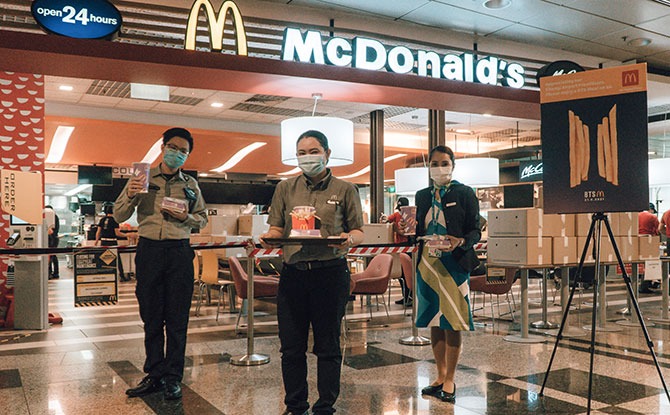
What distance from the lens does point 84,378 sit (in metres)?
4.16

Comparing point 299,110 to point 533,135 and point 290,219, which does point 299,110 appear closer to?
point 533,135

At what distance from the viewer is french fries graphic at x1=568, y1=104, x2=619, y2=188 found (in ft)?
10.8

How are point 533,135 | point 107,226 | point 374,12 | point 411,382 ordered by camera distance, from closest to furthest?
point 411,382 → point 374,12 → point 107,226 → point 533,135

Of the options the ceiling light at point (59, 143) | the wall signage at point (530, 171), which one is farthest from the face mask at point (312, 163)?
the wall signage at point (530, 171)

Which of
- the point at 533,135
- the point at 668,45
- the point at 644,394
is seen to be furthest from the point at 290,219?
the point at 533,135

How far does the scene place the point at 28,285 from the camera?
6.38 meters

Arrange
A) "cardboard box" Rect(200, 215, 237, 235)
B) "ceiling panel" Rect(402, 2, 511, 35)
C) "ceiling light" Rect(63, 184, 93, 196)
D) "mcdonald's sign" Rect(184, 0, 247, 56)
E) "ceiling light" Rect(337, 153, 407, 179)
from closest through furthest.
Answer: "mcdonald's sign" Rect(184, 0, 247, 56) < "ceiling panel" Rect(402, 2, 511, 35) < "cardboard box" Rect(200, 215, 237, 235) < "ceiling light" Rect(337, 153, 407, 179) < "ceiling light" Rect(63, 184, 93, 196)

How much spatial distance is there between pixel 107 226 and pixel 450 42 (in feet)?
25.0

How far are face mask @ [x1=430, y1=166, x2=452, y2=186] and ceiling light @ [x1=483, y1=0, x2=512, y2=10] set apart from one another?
12.6 feet

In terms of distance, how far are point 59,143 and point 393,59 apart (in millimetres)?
9163

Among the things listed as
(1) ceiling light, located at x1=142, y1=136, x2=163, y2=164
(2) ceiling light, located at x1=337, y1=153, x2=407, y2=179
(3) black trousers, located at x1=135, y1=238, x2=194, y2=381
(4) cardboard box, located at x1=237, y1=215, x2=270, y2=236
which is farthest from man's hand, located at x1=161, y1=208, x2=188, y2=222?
(2) ceiling light, located at x1=337, y1=153, x2=407, y2=179

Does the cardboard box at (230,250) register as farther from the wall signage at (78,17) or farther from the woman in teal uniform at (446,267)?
the woman in teal uniform at (446,267)

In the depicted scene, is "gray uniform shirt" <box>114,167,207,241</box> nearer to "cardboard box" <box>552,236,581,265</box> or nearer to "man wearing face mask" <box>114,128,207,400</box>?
"man wearing face mask" <box>114,128,207,400</box>

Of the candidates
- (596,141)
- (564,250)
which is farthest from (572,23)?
(596,141)
